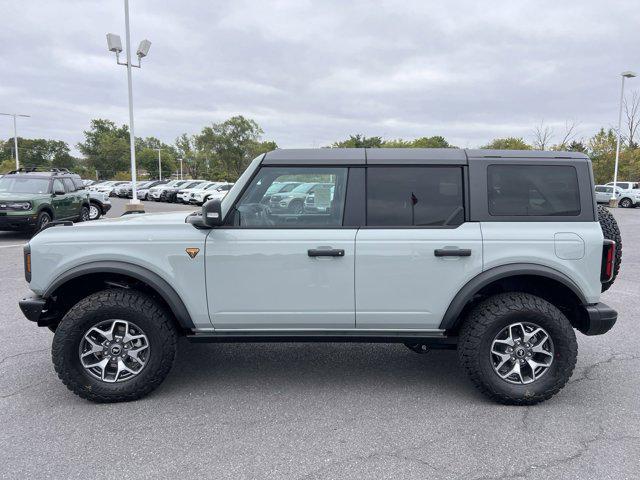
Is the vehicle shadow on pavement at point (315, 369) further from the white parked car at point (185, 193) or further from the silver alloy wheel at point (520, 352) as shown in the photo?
the white parked car at point (185, 193)

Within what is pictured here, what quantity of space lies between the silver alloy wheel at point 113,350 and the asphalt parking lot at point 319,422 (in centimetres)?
24

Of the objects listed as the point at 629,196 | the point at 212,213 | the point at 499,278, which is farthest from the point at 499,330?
the point at 629,196

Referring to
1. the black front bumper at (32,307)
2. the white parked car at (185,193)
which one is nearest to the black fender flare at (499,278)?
the black front bumper at (32,307)

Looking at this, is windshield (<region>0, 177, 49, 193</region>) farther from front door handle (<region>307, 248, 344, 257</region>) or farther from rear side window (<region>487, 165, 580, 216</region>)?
rear side window (<region>487, 165, 580, 216</region>)

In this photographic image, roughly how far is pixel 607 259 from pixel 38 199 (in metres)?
12.6

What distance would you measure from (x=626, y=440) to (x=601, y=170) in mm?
47603

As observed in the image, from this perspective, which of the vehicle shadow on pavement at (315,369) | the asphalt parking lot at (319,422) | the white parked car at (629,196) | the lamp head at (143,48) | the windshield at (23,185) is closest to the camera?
the asphalt parking lot at (319,422)

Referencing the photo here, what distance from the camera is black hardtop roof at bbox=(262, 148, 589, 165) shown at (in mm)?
3421

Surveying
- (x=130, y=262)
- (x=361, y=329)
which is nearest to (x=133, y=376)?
(x=130, y=262)

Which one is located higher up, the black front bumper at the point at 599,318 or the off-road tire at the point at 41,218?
the off-road tire at the point at 41,218

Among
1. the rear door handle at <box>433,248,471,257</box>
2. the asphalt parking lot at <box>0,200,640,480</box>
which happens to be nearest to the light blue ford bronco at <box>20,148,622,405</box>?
the rear door handle at <box>433,248,471,257</box>

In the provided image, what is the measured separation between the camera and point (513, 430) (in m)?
3.05

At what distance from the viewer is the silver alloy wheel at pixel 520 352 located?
3354mm

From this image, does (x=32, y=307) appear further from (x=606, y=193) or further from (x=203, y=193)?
(x=606, y=193)
